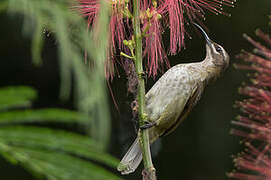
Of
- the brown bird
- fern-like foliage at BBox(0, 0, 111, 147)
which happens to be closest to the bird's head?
the brown bird

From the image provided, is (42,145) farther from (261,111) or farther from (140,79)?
(261,111)

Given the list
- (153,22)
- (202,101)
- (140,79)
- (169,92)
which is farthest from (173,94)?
(202,101)

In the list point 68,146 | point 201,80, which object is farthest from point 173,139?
point 68,146

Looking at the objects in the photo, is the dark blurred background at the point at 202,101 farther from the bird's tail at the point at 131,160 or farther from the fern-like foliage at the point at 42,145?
the fern-like foliage at the point at 42,145

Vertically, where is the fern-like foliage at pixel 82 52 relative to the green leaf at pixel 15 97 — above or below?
above

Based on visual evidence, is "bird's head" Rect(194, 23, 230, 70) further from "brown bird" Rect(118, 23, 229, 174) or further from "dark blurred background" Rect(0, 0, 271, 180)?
"dark blurred background" Rect(0, 0, 271, 180)

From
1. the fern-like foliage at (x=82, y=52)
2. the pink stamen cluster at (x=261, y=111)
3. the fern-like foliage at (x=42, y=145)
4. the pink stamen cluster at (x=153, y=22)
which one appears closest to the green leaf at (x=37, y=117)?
the fern-like foliage at (x=42, y=145)

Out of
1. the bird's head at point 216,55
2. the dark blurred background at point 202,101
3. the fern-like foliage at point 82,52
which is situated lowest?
the dark blurred background at point 202,101
